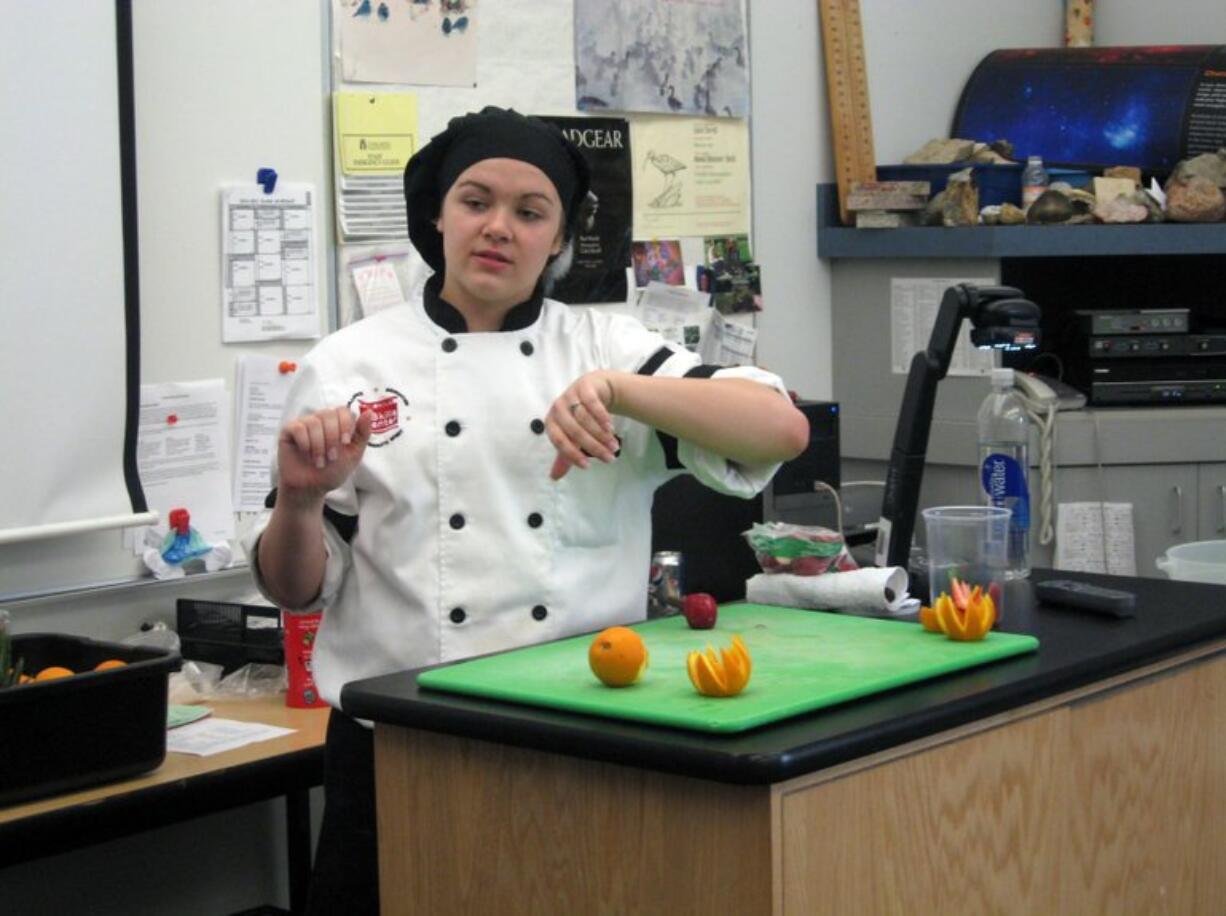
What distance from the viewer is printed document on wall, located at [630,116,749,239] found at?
3633 mm

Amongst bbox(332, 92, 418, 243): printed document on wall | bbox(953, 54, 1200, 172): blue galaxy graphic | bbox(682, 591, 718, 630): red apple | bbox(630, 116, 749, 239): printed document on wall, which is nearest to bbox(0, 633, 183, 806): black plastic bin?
bbox(682, 591, 718, 630): red apple

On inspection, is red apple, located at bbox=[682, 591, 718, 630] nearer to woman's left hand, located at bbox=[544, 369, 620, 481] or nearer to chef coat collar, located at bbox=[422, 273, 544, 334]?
woman's left hand, located at bbox=[544, 369, 620, 481]

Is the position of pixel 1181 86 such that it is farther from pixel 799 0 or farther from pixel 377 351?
pixel 377 351

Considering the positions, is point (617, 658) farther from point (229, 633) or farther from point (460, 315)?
point (229, 633)

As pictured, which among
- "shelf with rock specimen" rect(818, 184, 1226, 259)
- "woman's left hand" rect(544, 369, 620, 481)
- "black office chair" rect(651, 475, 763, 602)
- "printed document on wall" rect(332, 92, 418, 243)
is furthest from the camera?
"shelf with rock specimen" rect(818, 184, 1226, 259)

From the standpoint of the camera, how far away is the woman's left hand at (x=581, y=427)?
173 cm

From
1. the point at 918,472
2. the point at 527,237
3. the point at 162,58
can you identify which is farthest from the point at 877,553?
the point at 162,58

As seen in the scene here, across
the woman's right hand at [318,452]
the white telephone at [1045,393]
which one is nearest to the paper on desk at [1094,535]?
the white telephone at [1045,393]

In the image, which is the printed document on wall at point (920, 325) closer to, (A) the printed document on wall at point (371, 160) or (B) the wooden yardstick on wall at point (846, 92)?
(B) the wooden yardstick on wall at point (846, 92)

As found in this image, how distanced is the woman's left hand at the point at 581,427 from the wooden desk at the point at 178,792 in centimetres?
80

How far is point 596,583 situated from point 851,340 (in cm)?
221

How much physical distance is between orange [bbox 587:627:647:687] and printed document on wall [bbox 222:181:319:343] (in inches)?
56.7

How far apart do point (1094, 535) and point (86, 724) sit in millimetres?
2269

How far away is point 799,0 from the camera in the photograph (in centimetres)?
394
